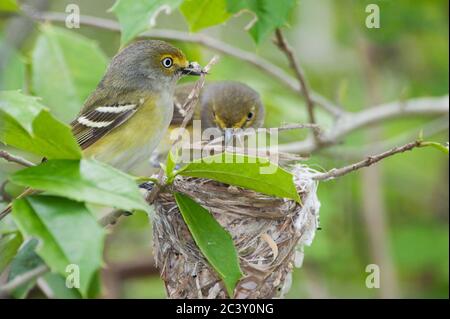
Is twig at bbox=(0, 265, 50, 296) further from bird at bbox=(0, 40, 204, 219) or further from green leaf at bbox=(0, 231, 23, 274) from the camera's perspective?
bird at bbox=(0, 40, 204, 219)

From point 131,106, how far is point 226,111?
1032mm

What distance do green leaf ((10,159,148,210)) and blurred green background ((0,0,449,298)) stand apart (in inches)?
121

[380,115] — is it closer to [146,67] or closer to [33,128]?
[146,67]

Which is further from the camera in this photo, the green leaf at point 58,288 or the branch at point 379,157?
the green leaf at point 58,288

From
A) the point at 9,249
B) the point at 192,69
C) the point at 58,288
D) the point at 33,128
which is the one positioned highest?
the point at 192,69

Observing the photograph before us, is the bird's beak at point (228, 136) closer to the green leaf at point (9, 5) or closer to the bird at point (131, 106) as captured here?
the bird at point (131, 106)

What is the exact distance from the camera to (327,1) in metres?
7.14

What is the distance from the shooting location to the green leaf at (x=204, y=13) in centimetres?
328

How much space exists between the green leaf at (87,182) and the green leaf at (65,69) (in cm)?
186

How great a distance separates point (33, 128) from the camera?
7.75 ft

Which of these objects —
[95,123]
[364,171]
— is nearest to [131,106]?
[95,123]

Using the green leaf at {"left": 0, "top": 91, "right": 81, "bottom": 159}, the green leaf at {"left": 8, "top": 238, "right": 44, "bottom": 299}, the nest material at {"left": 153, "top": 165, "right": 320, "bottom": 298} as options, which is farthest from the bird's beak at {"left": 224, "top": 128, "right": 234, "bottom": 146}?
the green leaf at {"left": 0, "top": 91, "right": 81, "bottom": 159}

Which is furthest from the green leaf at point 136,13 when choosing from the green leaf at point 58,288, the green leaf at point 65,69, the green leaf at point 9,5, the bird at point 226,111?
the bird at point 226,111
